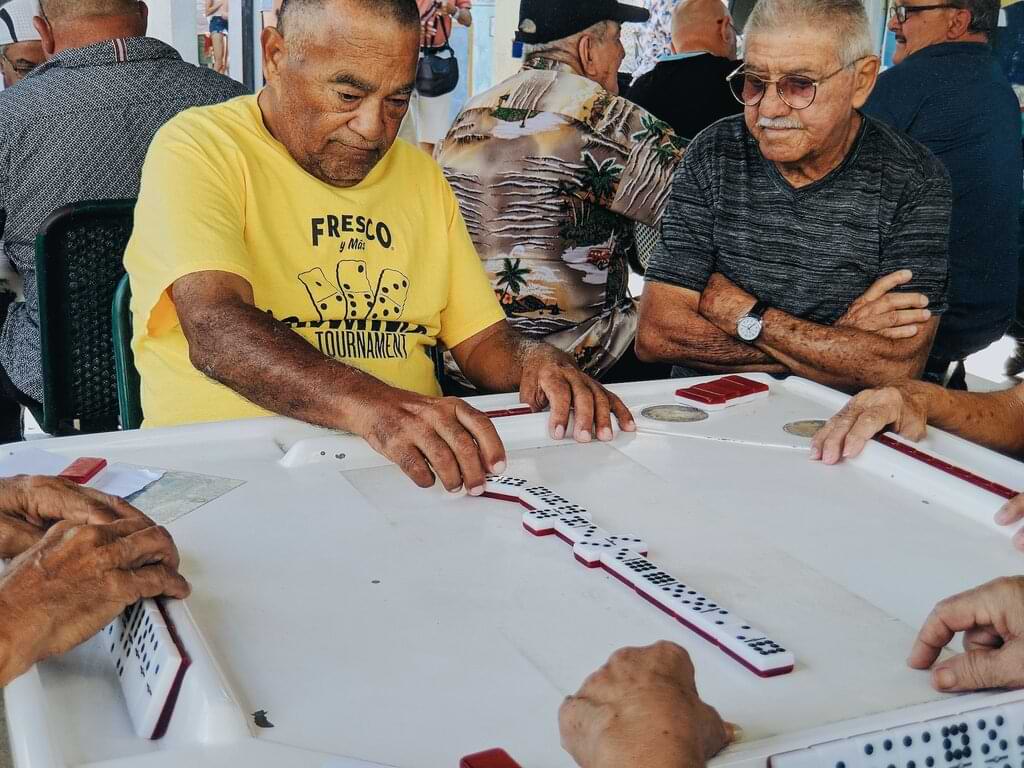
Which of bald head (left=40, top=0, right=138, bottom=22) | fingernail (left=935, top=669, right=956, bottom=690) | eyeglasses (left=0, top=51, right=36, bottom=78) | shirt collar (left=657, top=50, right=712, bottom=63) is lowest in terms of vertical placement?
fingernail (left=935, top=669, right=956, bottom=690)

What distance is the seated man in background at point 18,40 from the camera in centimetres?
355

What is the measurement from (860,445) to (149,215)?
1.25 m

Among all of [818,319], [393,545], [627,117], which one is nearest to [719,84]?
[627,117]

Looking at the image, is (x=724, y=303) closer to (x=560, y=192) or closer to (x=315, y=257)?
(x=560, y=192)

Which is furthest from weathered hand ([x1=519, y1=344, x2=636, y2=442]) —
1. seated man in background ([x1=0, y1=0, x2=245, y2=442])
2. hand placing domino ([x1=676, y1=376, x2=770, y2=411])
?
seated man in background ([x1=0, y1=0, x2=245, y2=442])

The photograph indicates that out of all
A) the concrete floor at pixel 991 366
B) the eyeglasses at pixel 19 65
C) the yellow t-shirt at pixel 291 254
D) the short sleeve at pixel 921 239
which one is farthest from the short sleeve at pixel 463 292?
the concrete floor at pixel 991 366

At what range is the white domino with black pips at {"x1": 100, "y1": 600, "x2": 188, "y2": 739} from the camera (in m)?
1.00

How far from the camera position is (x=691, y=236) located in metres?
2.60

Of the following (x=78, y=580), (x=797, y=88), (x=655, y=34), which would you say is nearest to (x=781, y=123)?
(x=797, y=88)

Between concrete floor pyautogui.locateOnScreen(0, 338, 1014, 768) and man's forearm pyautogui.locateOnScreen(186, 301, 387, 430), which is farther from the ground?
man's forearm pyautogui.locateOnScreen(186, 301, 387, 430)

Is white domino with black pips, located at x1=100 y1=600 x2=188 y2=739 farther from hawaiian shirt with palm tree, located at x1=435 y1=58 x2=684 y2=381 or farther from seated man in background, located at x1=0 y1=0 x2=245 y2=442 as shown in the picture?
seated man in background, located at x1=0 y1=0 x2=245 y2=442

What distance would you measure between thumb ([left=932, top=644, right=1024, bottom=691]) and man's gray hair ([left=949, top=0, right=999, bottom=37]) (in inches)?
112

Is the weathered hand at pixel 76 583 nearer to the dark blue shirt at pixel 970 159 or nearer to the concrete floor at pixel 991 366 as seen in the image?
the dark blue shirt at pixel 970 159

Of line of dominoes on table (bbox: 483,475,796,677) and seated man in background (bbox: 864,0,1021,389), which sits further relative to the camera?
seated man in background (bbox: 864,0,1021,389)
